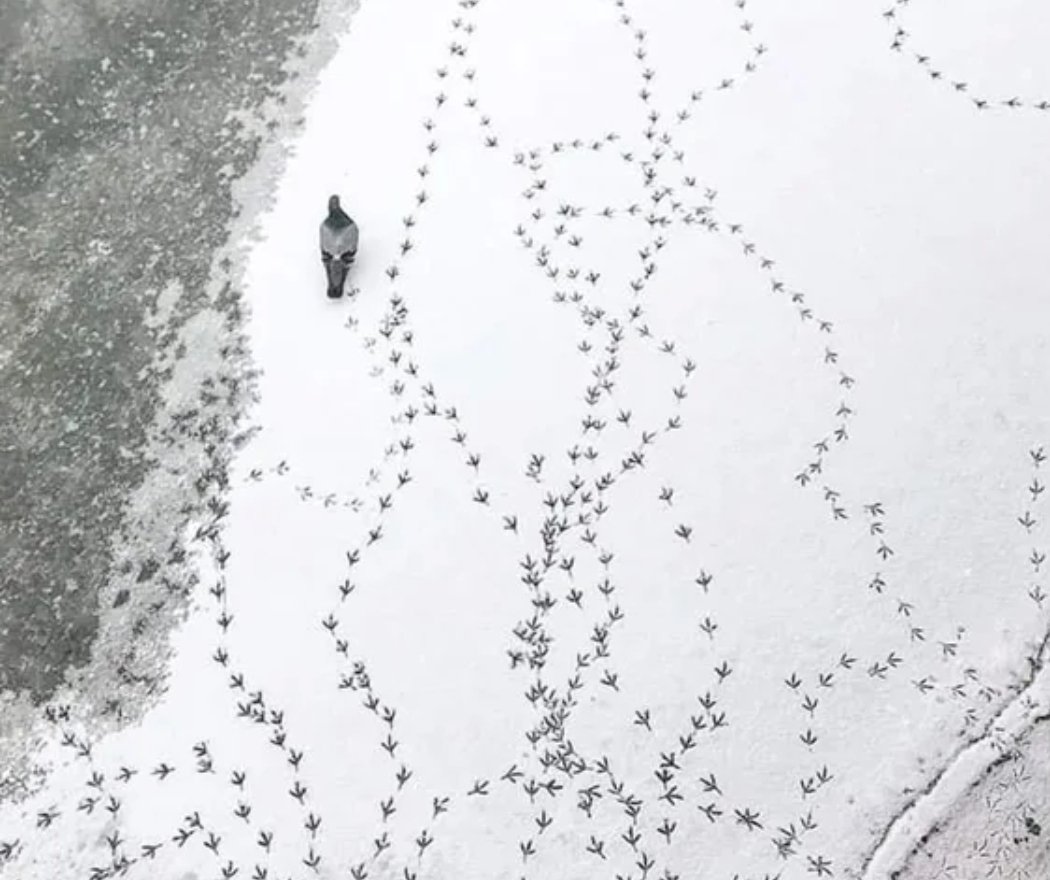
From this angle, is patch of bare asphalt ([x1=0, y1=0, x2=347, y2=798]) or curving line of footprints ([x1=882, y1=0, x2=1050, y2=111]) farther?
curving line of footprints ([x1=882, y1=0, x2=1050, y2=111])

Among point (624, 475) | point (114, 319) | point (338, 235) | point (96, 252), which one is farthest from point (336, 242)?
point (624, 475)

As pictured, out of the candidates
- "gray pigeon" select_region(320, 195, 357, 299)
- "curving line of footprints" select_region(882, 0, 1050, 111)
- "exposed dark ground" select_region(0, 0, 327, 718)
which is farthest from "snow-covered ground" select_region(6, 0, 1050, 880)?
"exposed dark ground" select_region(0, 0, 327, 718)

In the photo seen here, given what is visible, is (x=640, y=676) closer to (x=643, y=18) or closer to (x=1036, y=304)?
(x=1036, y=304)

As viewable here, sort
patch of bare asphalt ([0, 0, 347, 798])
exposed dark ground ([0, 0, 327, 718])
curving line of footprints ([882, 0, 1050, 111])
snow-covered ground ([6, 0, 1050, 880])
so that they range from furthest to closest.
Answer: curving line of footprints ([882, 0, 1050, 111]) < exposed dark ground ([0, 0, 327, 718]) < patch of bare asphalt ([0, 0, 347, 798]) < snow-covered ground ([6, 0, 1050, 880])

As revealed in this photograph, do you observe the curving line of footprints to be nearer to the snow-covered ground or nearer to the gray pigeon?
the snow-covered ground

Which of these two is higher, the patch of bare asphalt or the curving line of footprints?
the patch of bare asphalt

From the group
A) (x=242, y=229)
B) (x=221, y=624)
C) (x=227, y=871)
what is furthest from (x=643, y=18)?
(x=227, y=871)
